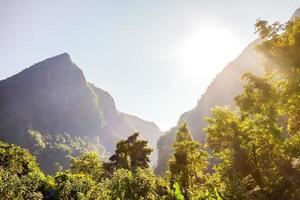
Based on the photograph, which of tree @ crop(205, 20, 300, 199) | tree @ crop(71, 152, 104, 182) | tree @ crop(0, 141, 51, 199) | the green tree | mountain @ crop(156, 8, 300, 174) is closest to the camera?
tree @ crop(205, 20, 300, 199)

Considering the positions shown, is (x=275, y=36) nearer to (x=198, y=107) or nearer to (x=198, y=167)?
(x=198, y=167)

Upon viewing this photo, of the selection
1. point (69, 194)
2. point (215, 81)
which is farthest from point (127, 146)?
point (215, 81)

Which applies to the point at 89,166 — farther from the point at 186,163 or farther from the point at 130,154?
the point at 186,163

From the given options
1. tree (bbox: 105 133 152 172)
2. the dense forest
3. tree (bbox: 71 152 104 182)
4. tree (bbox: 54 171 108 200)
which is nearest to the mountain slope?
tree (bbox: 71 152 104 182)

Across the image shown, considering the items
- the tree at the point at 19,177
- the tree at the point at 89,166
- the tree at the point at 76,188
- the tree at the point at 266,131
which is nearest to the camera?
the tree at the point at 266,131

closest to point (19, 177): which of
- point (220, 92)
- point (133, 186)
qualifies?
point (133, 186)

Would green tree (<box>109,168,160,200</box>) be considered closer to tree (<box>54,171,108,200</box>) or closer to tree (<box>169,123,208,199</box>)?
tree (<box>54,171,108,200</box>)

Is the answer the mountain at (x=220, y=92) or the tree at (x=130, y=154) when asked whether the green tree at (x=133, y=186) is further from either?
the mountain at (x=220, y=92)

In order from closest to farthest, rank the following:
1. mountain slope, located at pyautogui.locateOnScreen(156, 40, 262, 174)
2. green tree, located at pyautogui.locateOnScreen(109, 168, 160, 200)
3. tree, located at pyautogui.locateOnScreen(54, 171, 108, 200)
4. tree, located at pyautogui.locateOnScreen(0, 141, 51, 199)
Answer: green tree, located at pyautogui.locateOnScreen(109, 168, 160, 200) → tree, located at pyautogui.locateOnScreen(0, 141, 51, 199) → tree, located at pyautogui.locateOnScreen(54, 171, 108, 200) → mountain slope, located at pyautogui.locateOnScreen(156, 40, 262, 174)

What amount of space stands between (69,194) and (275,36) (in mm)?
25143

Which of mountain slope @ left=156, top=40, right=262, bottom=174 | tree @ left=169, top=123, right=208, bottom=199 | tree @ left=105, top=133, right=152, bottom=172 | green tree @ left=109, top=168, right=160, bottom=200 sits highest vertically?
mountain slope @ left=156, top=40, right=262, bottom=174

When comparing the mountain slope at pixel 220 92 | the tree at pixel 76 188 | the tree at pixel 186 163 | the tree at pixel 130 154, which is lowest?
the tree at pixel 76 188

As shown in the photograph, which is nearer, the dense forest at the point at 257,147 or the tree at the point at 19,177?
the dense forest at the point at 257,147

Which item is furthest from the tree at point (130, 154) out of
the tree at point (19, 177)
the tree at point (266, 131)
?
the tree at point (266, 131)
